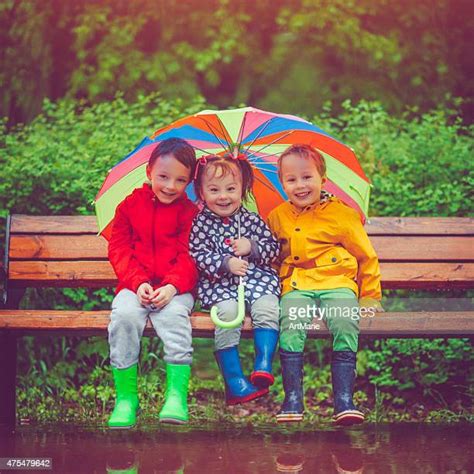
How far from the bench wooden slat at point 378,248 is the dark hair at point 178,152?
826 mm

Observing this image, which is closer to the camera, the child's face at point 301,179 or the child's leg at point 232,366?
the child's leg at point 232,366

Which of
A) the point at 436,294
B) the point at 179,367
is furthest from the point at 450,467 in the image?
the point at 436,294

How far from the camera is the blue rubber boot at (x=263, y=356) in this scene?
144 inches

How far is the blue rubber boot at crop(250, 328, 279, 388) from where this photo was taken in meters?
3.65

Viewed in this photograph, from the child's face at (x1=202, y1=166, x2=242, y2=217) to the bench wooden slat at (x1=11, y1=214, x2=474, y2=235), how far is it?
931mm

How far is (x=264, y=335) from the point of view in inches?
148

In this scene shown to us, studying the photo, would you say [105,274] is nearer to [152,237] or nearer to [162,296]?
[152,237]

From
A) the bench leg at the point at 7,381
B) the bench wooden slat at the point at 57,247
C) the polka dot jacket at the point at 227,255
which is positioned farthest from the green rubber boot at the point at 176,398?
the bench wooden slat at the point at 57,247

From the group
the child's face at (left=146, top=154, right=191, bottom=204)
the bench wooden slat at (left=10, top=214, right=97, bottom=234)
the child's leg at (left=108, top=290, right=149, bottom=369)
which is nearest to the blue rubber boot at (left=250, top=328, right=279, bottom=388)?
the child's leg at (left=108, top=290, right=149, bottom=369)

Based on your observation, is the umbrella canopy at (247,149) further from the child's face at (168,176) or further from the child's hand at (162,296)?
the child's hand at (162,296)

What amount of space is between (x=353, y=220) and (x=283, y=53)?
11.5 ft

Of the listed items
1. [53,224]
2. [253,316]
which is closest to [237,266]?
[253,316]

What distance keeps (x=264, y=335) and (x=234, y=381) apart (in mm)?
236

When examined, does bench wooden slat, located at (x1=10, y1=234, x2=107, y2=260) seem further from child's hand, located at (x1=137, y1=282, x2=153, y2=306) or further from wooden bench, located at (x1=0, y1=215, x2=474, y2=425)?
child's hand, located at (x1=137, y1=282, x2=153, y2=306)
